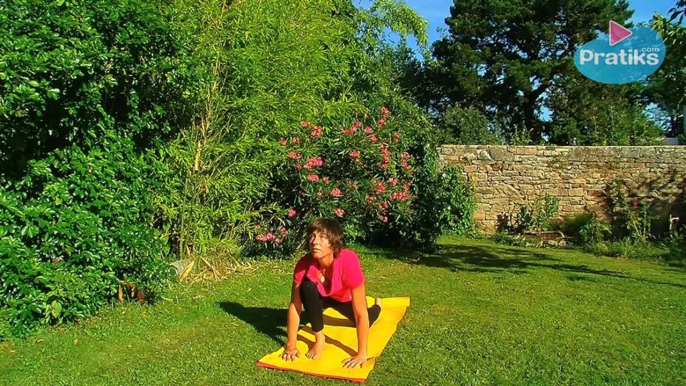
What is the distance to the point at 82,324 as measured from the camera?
443cm

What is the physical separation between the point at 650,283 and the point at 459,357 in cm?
381

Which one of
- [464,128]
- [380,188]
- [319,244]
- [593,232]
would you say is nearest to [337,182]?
[380,188]

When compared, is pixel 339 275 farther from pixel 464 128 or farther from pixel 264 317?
pixel 464 128

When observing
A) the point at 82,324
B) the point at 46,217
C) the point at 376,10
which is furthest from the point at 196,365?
the point at 376,10

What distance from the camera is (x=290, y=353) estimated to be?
3.74 m

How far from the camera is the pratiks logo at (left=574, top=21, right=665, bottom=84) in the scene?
290 inches

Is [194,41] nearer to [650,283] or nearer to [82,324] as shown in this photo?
[82,324]

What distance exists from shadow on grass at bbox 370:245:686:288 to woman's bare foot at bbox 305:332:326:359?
3634 mm

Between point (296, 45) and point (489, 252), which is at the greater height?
point (296, 45)

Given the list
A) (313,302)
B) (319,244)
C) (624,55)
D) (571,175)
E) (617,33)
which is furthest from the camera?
(571,175)

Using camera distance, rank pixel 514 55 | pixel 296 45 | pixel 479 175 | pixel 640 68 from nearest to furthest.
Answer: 1. pixel 296 45
2. pixel 640 68
3. pixel 479 175
4. pixel 514 55

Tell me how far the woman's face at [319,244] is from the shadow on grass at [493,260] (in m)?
3.79

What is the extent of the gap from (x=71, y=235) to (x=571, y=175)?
30.3 feet

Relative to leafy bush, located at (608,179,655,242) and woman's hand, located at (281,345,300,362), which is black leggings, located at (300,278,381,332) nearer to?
woman's hand, located at (281,345,300,362)
